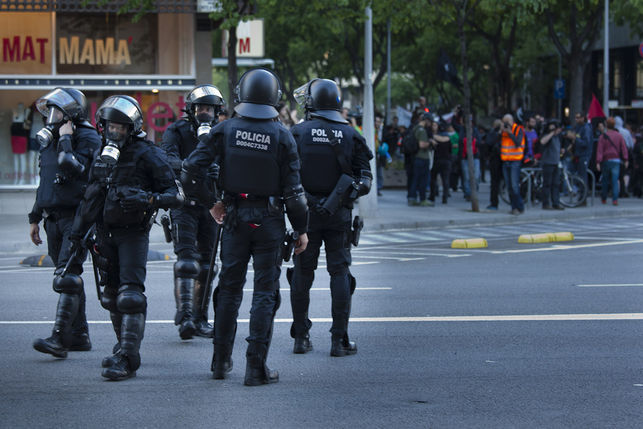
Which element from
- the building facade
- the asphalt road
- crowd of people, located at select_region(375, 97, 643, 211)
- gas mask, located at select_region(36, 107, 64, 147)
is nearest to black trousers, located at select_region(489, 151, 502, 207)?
crowd of people, located at select_region(375, 97, 643, 211)

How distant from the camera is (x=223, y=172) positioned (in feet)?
22.4

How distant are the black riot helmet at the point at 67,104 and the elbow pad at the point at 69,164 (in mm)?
335

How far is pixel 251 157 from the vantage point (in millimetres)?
6742

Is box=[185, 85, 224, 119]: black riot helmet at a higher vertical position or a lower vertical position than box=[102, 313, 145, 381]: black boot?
higher

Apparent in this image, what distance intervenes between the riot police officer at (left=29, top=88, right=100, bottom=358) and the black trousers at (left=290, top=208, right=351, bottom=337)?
151 cm

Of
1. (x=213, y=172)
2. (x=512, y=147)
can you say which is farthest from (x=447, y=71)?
(x=213, y=172)

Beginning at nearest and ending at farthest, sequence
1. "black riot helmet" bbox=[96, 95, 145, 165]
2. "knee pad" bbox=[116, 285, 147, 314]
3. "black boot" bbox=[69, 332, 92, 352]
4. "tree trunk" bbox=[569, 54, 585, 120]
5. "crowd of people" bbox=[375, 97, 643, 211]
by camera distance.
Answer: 1. "knee pad" bbox=[116, 285, 147, 314]
2. "black riot helmet" bbox=[96, 95, 145, 165]
3. "black boot" bbox=[69, 332, 92, 352]
4. "crowd of people" bbox=[375, 97, 643, 211]
5. "tree trunk" bbox=[569, 54, 585, 120]

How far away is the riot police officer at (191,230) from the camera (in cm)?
848

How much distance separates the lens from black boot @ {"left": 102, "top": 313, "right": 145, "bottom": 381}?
6922mm

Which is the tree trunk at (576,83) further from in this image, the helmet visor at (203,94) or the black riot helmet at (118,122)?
the black riot helmet at (118,122)

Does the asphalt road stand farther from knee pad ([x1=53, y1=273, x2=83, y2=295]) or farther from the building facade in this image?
the building facade

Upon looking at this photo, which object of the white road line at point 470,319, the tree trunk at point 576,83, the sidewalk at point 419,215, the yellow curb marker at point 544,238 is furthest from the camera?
the tree trunk at point 576,83

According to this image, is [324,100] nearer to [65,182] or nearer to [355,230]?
[355,230]

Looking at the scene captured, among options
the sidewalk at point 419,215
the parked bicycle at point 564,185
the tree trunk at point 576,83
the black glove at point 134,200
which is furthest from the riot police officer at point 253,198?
the tree trunk at point 576,83
